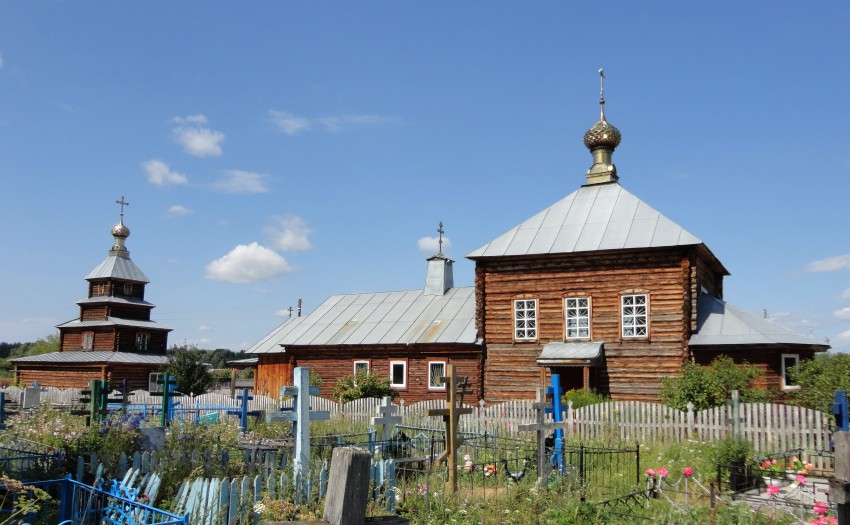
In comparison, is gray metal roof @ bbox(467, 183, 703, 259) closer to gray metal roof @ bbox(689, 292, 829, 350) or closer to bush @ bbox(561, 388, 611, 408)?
gray metal roof @ bbox(689, 292, 829, 350)

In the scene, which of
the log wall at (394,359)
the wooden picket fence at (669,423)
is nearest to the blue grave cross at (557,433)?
the wooden picket fence at (669,423)

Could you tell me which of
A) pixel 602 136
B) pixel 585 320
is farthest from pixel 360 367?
pixel 602 136

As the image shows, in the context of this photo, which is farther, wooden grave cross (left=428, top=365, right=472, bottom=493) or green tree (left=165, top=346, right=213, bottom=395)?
green tree (left=165, top=346, right=213, bottom=395)

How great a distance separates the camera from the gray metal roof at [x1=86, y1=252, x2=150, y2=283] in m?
43.2

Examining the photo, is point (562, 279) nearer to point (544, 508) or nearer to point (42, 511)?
point (544, 508)

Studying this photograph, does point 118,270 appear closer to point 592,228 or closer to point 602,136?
point 602,136

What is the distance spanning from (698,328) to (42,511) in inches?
720

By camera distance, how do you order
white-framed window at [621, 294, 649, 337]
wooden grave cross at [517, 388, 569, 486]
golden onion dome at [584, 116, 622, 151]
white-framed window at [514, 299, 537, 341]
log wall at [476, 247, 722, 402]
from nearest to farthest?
wooden grave cross at [517, 388, 569, 486], log wall at [476, 247, 722, 402], white-framed window at [621, 294, 649, 337], white-framed window at [514, 299, 537, 341], golden onion dome at [584, 116, 622, 151]

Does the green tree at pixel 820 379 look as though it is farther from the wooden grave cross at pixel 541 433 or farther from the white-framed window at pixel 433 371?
the white-framed window at pixel 433 371

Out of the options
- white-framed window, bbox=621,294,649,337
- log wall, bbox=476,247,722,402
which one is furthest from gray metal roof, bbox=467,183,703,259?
white-framed window, bbox=621,294,649,337

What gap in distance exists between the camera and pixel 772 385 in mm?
20219

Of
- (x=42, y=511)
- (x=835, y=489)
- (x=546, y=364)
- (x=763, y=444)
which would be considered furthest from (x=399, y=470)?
(x=546, y=364)

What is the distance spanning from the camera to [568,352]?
2209cm

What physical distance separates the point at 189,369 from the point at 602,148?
76.5 feet
